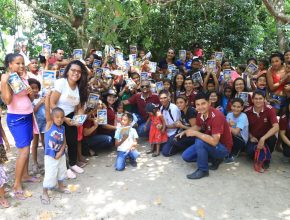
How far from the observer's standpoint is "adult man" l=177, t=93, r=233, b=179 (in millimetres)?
4379


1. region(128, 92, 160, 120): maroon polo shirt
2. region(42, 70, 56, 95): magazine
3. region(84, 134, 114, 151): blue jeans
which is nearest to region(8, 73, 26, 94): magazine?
region(42, 70, 56, 95): magazine

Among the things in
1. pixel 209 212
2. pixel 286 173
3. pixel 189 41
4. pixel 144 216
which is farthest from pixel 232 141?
pixel 189 41

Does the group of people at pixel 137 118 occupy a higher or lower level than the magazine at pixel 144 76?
lower

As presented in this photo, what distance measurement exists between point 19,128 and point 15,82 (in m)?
0.60

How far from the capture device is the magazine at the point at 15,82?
3.82 m

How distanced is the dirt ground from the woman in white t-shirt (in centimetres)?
62

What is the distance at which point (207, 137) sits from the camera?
172 inches

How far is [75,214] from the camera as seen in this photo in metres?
3.67

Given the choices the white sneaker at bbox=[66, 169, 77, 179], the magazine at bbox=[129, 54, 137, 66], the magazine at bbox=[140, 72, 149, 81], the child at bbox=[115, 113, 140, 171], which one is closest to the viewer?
the white sneaker at bbox=[66, 169, 77, 179]

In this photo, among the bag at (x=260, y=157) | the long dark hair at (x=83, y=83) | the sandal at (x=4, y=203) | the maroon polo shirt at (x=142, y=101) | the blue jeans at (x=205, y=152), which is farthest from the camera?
the maroon polo shirt at (x=142, y=101)

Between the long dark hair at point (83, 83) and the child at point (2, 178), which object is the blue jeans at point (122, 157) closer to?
the long dark hair at point (83, 83)

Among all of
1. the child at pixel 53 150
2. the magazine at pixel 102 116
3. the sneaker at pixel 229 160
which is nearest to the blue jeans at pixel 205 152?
the sneaker at pixel 229 160

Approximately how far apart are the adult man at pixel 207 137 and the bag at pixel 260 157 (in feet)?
1.45

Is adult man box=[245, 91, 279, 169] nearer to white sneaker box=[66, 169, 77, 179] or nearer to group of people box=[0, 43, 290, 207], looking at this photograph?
group of people box=[0, 43, 290, 207]
